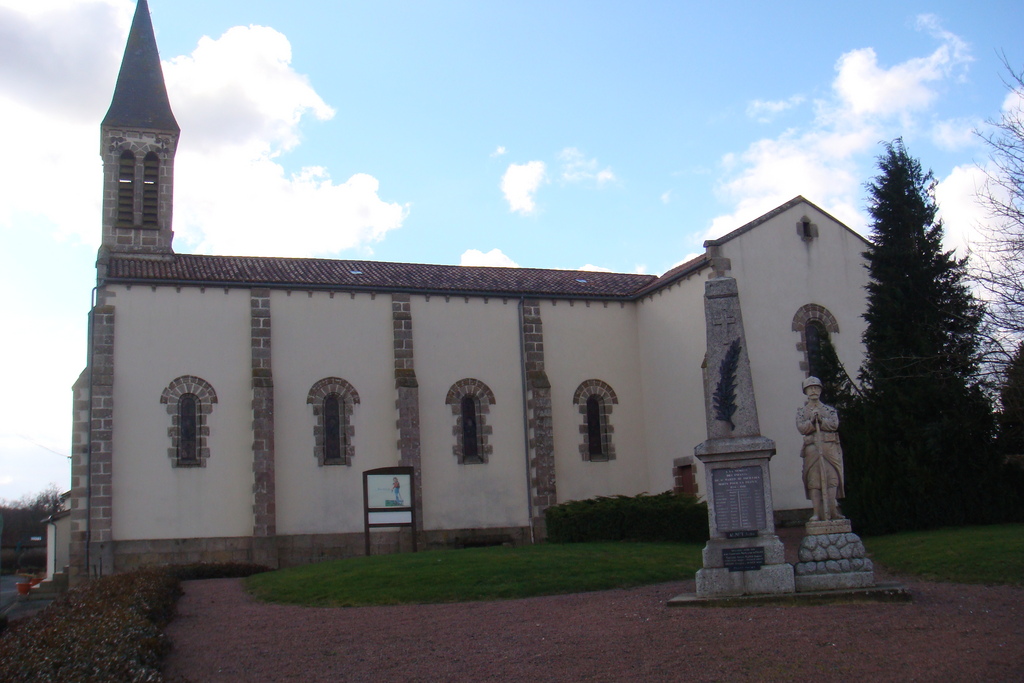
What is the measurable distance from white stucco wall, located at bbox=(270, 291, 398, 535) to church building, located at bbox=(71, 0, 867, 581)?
0.05m

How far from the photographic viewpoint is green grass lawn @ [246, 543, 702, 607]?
47.5 ft

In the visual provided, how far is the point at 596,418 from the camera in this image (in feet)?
91.1

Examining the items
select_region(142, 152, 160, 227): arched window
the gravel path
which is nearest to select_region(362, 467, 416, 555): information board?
the gravel path

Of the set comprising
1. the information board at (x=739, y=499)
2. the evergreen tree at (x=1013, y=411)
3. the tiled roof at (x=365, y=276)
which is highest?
the tiled roof at (x=365, y=276)

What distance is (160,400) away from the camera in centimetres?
2389

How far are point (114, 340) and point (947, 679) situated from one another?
68.8 feet

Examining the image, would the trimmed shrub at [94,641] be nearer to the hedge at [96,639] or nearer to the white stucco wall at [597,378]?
the hedge at [96,639]

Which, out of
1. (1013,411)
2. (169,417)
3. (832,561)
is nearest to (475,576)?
(832,561)

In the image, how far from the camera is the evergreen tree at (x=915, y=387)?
63.6 ft

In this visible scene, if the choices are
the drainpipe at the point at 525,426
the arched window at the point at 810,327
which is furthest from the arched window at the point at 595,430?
the arched window at the point at 810,327

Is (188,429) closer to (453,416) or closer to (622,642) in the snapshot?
(453,416)

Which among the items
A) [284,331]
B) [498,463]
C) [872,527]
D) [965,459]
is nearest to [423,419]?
[498,463]

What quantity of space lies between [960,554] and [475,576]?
304 inches

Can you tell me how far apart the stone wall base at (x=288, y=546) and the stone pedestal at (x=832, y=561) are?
13.8 meters
